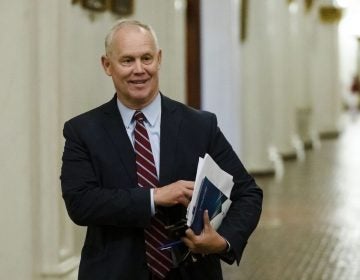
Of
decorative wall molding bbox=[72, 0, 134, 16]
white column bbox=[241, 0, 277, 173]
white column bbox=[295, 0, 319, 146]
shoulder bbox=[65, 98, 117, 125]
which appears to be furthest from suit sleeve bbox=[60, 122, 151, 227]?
white column bbox=[295, 0, 319, 146]

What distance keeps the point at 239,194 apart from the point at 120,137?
0.48m

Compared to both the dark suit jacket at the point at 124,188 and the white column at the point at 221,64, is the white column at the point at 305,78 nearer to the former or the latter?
the white column at the point at 221,64

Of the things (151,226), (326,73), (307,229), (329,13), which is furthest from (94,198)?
(329,13)

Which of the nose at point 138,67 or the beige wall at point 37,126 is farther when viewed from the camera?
the beige wall at point 37,126

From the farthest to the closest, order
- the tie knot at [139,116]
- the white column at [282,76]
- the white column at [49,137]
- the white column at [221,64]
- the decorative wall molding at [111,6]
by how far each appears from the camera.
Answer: the white column at [282,76]
the white column at [221,64]
the decorative wall molding at [111,6]
the white column at [49,137]
the tie knot at [139,116]

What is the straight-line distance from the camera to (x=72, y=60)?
234 inches

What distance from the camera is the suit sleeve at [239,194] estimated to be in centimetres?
306

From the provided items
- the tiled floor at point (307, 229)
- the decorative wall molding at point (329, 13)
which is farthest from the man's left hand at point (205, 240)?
Result: the decorative wall molding at point (329, 13)

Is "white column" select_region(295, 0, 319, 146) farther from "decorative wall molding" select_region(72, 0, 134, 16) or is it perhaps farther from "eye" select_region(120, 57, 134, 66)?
"eye" select_region(120, 57, 134, 66)

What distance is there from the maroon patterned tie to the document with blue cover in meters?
0.19

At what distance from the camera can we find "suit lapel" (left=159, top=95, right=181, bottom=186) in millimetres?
3033

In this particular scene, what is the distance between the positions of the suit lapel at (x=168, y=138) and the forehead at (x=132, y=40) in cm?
26

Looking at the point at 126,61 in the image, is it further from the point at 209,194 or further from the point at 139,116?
the point at 209,194

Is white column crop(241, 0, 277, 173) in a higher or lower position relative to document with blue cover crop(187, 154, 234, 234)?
lower
